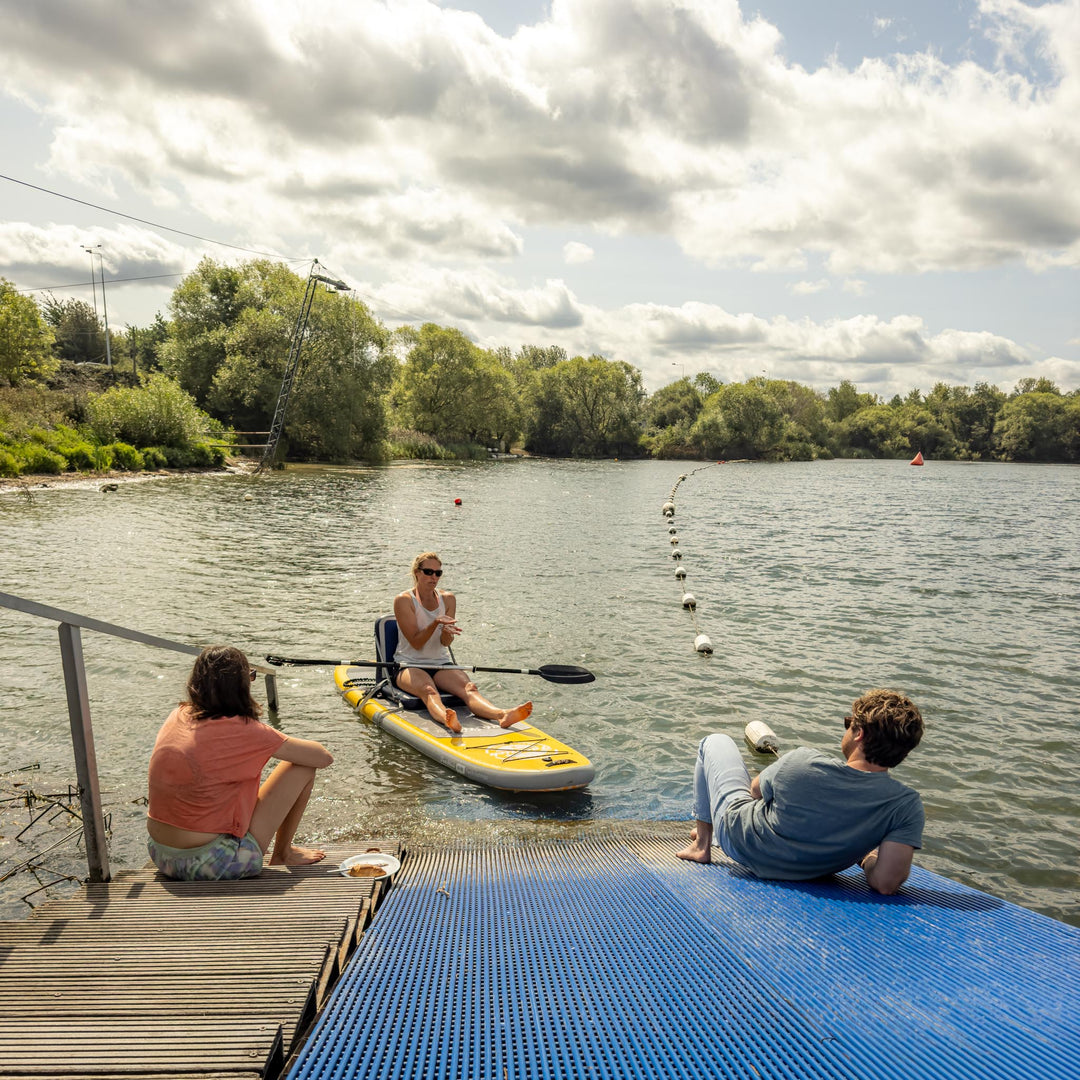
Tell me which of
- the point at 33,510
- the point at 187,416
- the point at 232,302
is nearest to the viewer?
the point at 33,510

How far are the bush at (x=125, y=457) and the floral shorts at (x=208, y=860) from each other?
3348 cm

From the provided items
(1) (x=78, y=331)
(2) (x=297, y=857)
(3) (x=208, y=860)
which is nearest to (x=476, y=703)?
(2) (x=297, y=857)

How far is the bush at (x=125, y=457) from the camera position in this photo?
33.4 m

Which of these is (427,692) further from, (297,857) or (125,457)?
(125,457)

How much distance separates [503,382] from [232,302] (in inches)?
1088

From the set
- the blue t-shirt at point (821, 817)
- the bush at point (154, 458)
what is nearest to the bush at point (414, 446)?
the bush at point (154, 458)

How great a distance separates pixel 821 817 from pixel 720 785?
71 centimetres

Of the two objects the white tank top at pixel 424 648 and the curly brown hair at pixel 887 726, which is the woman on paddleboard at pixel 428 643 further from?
the curly brown hair at pixel 887 726

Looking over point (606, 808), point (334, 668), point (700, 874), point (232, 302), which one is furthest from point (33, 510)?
point (232, 302)

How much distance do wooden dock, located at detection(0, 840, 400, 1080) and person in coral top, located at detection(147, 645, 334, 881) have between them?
0.13 metres

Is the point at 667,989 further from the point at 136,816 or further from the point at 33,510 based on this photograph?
the point at 33,510

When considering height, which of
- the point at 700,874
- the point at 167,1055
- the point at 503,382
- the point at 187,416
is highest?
the point at 503,382

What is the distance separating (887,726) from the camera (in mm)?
3691

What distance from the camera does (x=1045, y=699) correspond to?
32.0ft
